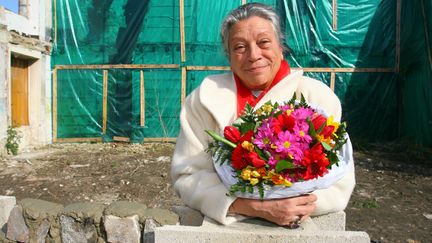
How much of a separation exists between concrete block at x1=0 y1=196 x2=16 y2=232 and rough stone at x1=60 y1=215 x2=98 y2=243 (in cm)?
41

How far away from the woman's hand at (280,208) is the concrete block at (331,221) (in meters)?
0.18

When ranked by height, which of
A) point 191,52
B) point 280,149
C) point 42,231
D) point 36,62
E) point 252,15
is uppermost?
point 191,52

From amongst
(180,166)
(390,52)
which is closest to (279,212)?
(180,166)

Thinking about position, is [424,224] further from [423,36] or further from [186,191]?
[423,36]

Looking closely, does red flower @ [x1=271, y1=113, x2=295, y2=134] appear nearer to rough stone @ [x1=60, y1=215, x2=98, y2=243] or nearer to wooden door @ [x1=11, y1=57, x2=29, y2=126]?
rough stone @ [x1=60, y1=215, x2=98, y2=243]

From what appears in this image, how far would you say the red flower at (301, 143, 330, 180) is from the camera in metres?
1.30

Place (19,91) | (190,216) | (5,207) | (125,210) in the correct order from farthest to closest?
1. (19,91)
2. (5,207)
3. (125,210)
4. (190,216)

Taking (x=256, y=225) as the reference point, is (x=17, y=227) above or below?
below

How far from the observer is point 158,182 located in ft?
18.1

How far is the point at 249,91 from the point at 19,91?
821cm

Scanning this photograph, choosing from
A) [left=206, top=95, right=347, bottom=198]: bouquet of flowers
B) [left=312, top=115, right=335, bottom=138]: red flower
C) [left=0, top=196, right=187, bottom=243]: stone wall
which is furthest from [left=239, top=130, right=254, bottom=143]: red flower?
[left=0, top=196, right=187, bottom=243]: stone wall

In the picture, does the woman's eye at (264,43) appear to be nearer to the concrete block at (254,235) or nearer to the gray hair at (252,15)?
the gray hair at (252,15)

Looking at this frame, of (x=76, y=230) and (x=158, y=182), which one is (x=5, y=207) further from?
(x=158, y=182)

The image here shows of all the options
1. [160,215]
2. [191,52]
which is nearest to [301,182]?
[160,215]
